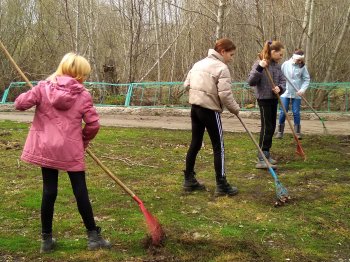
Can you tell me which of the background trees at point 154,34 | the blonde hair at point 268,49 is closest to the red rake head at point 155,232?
the blonde hair at point 268,49

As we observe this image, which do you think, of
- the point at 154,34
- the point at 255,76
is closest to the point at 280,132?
the point at 255,76

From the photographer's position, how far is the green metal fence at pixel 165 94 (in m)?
13.5

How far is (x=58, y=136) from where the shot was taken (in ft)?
12.5

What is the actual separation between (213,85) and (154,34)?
13.8m

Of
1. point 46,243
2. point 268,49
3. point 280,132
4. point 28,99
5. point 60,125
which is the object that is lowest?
point 46,243

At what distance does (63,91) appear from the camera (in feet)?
12.4

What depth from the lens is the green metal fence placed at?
13469 millimetres

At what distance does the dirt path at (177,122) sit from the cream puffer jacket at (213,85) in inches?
221

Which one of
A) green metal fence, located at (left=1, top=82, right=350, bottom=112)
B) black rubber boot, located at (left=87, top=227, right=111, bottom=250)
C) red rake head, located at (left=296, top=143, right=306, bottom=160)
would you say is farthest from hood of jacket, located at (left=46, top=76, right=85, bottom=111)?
green metal fence, located at (left=1, top=82, right=350, bottom=112)

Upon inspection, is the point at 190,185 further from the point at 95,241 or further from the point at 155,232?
the point at 95,241

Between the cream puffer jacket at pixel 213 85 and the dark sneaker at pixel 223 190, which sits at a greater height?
the cream puffer jacket at pixel 213 85

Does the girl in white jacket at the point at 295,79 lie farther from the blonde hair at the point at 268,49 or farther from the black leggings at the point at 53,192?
the black leggings at the point at 53,192

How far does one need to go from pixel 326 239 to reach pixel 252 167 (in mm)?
2887

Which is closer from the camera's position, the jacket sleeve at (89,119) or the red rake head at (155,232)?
the jacket sleeve at (89,119)
